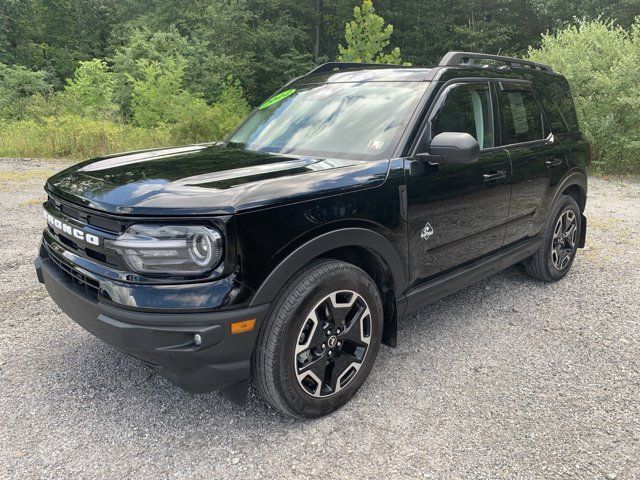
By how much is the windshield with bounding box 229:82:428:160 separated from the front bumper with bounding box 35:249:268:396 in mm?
1271

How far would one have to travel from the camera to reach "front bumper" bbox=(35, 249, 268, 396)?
2039 millimetres

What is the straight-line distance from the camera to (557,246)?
443cm

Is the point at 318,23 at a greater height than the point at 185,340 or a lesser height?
greater

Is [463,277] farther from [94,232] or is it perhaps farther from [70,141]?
[70,141]

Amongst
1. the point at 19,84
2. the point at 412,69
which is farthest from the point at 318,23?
the point at 412,69

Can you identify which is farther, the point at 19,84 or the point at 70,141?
the point at 19,84

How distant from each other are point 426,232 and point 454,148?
1.76 feet

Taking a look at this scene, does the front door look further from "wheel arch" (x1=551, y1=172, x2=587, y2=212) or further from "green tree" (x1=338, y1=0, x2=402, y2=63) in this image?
"green tree" (x1=338, y1=0, x2=402, y2=63)

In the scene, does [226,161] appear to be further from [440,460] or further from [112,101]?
[112,101]

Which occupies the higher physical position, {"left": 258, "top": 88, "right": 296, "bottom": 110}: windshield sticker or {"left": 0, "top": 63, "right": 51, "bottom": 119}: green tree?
{"left": 0, "top": 63, "right": 51, "bottom": 119}: green tree

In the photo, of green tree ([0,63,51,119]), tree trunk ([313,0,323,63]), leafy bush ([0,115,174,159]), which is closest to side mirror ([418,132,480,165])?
leafy bush ([0,115,174,159])

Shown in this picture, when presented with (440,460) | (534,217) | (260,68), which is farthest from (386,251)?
(260,68)

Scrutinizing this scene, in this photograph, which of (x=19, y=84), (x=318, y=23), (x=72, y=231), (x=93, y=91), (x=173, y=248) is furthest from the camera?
(x=318, y=23)

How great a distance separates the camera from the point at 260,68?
27828mm
